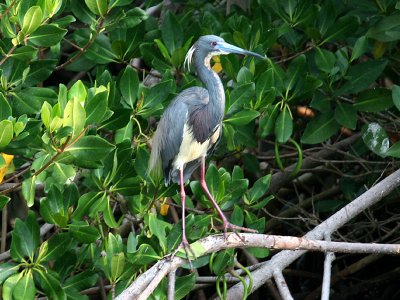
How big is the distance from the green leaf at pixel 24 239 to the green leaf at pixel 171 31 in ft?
3.24

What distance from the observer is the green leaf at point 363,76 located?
161 inches

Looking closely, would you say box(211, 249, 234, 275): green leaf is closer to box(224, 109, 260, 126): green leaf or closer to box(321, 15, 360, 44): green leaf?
box(224, 109, 260, 126): green leaf

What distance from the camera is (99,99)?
3174 mm

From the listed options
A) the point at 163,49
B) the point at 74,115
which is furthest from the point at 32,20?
the point at 163,49

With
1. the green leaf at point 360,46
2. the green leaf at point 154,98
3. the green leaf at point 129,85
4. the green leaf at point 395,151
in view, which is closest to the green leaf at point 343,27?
the green leaf at point 360,46

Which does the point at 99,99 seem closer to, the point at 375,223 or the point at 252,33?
the point at 252,33

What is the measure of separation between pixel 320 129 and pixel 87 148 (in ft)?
4.42

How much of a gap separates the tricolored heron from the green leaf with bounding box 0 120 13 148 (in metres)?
0.68

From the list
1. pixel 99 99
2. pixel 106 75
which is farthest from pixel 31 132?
pixel 106 75

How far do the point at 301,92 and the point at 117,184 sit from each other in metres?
0.95

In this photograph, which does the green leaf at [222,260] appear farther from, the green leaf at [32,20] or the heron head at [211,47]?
the green leaf at [32,20]

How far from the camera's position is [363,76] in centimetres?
411

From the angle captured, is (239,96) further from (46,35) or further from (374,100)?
(46,35)

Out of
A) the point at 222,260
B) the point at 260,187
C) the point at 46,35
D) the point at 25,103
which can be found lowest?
the point at 222,260
